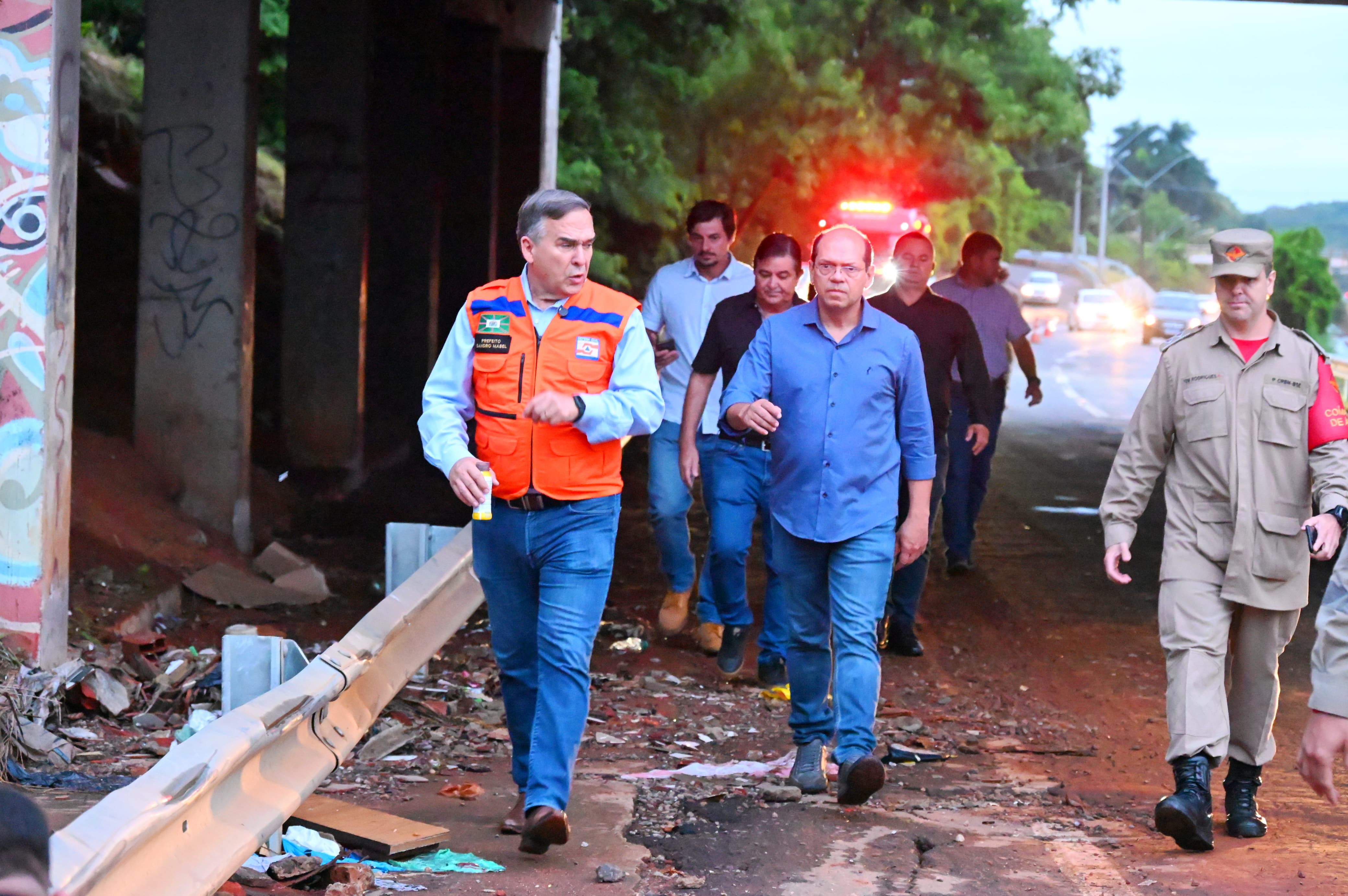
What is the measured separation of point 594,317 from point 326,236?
11.4 metres

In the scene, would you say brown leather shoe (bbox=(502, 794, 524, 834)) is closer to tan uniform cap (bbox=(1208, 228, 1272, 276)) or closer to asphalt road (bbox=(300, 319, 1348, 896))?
asphalt road (bbox=(300, 319, 1348, 896))

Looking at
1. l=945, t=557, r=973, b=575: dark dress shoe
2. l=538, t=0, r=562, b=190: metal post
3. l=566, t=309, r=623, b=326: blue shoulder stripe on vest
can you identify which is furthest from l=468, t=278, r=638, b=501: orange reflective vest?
l=538, t=0, r=562, b=190: metal post

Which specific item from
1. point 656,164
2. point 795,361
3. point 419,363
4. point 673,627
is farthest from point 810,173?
point 795,361

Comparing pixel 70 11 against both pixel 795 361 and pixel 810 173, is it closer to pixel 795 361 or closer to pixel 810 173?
pixel 795 361

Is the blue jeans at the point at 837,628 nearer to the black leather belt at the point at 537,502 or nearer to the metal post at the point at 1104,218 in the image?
the black leather belt at the point at 537,502

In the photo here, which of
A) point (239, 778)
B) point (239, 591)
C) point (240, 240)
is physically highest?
point (240, 240)

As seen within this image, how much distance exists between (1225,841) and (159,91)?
29.8 ft

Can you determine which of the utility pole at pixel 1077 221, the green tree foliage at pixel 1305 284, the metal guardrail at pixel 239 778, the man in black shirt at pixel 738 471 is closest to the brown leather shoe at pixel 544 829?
the metal guardrail at pixel 239 778

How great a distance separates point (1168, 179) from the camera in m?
155

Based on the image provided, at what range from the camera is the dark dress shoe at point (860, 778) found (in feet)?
19.3

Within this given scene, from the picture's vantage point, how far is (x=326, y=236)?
16.2 meters

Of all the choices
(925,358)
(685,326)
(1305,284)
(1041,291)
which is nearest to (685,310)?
(685,326)

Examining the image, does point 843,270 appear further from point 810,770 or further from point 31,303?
point 31,303

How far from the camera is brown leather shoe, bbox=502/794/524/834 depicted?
5.56 meters
